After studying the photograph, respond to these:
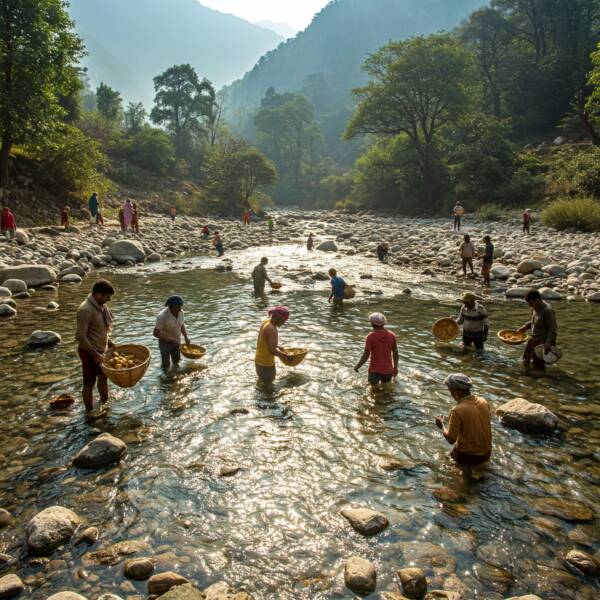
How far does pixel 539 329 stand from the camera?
9.18 m

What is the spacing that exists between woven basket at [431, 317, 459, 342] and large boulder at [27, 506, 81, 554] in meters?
9.05

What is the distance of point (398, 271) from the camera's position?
2234 centimetres

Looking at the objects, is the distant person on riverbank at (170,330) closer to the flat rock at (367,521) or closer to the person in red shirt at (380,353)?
the person in red shirt at (380,353)

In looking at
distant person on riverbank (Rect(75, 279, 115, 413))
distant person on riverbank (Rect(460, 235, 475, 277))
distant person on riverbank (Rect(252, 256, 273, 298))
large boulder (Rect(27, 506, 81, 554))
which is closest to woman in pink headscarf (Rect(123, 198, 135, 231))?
distant person on riverbank (Rect(252, 256, 273, 298))

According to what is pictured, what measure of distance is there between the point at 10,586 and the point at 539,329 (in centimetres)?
952

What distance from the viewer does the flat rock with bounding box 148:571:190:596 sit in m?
4.09

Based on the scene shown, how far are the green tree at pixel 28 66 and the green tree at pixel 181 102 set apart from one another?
52222 millimetres

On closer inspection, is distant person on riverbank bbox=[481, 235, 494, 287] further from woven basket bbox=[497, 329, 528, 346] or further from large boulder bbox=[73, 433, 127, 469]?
large boulder bbox=[73, 433, 127, 469]

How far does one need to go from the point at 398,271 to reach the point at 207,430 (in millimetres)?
16956

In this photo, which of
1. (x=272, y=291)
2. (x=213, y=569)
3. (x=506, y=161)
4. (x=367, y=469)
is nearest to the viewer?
(x=213, y=569)

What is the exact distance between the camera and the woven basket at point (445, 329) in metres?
11.3

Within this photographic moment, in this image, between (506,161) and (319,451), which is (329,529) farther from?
(506,161)

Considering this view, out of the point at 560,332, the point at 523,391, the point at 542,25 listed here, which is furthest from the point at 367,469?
the point at 542,25

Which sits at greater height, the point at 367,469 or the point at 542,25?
the point at 542,25
